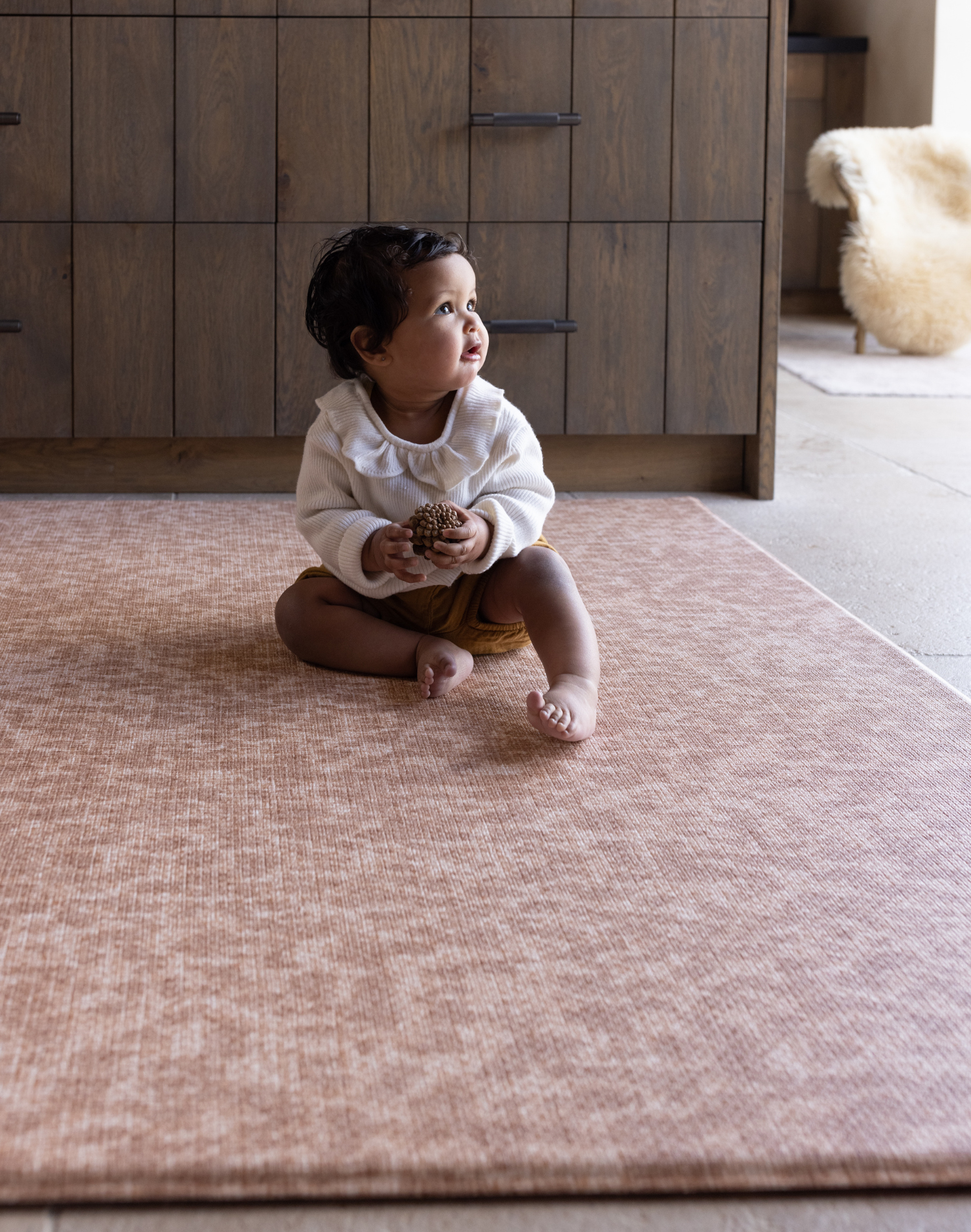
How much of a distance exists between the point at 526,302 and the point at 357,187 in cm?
31

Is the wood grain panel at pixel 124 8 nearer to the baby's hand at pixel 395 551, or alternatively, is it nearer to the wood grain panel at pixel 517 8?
the wood grain panel at pixel 517 8

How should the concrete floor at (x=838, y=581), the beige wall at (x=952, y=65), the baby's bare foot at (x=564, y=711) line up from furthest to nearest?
the beige wall at (x=952, y=65) → the baby's bare foot at (x=564, y=711) → the concrete floor at (x=838, y=581)

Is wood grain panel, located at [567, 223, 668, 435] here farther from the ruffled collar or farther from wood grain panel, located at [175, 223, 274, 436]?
the ruffled collar

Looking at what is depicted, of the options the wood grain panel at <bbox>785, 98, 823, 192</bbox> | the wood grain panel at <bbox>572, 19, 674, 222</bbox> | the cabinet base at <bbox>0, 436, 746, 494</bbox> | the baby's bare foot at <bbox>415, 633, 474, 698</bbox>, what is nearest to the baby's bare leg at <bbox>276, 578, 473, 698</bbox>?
the baby's bare foot at <bbox>415, 633, 474, 698</bbox>

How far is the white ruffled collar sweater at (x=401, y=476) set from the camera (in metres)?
1.26

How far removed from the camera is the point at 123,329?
2.11 metres

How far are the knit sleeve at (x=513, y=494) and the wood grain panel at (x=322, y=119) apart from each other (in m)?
0.91

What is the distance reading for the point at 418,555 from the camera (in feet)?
3.94

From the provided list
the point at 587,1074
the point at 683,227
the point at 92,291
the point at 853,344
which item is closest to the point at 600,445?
the point at 683,227

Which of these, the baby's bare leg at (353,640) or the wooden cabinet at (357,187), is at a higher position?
the wooden cabinet at (357,187)

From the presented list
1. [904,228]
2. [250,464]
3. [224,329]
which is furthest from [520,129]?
[904,228]

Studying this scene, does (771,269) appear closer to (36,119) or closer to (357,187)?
(357,187)

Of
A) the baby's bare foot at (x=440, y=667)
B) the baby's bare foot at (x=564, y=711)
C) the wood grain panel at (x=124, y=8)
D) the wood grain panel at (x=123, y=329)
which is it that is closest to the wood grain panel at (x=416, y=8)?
the wood grain panel at (x=124, y=8)

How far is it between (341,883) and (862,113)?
5.15 metres
